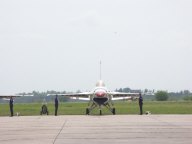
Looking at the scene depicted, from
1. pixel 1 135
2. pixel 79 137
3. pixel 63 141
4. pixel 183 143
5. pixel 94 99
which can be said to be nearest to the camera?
pixel 183 143

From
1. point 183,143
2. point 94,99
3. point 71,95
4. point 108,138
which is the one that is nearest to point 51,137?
point 108,138

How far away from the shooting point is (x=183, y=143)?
48.2 ft

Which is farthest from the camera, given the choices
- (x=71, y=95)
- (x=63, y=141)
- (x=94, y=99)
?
(x=71, y=95)

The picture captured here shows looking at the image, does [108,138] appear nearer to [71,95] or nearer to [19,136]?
[19,136]

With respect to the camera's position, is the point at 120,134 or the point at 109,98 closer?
the point at 120,134

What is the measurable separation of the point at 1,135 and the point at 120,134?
4.69m

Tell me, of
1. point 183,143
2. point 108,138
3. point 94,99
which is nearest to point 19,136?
point 108,138

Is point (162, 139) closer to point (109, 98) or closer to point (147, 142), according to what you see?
point (147, 142)

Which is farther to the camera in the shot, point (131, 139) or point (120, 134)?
point (120, 134)

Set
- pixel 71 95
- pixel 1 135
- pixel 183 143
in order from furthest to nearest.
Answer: pixel 71 95
pixel 1 135
pixel 183 143

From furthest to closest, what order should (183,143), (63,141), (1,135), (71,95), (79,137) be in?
(71,95) < (1,135) < (79,137) < (63,141) < (183,143)

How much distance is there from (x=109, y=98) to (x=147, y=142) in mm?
25029

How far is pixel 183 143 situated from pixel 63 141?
3.98 metres

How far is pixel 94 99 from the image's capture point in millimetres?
38969
